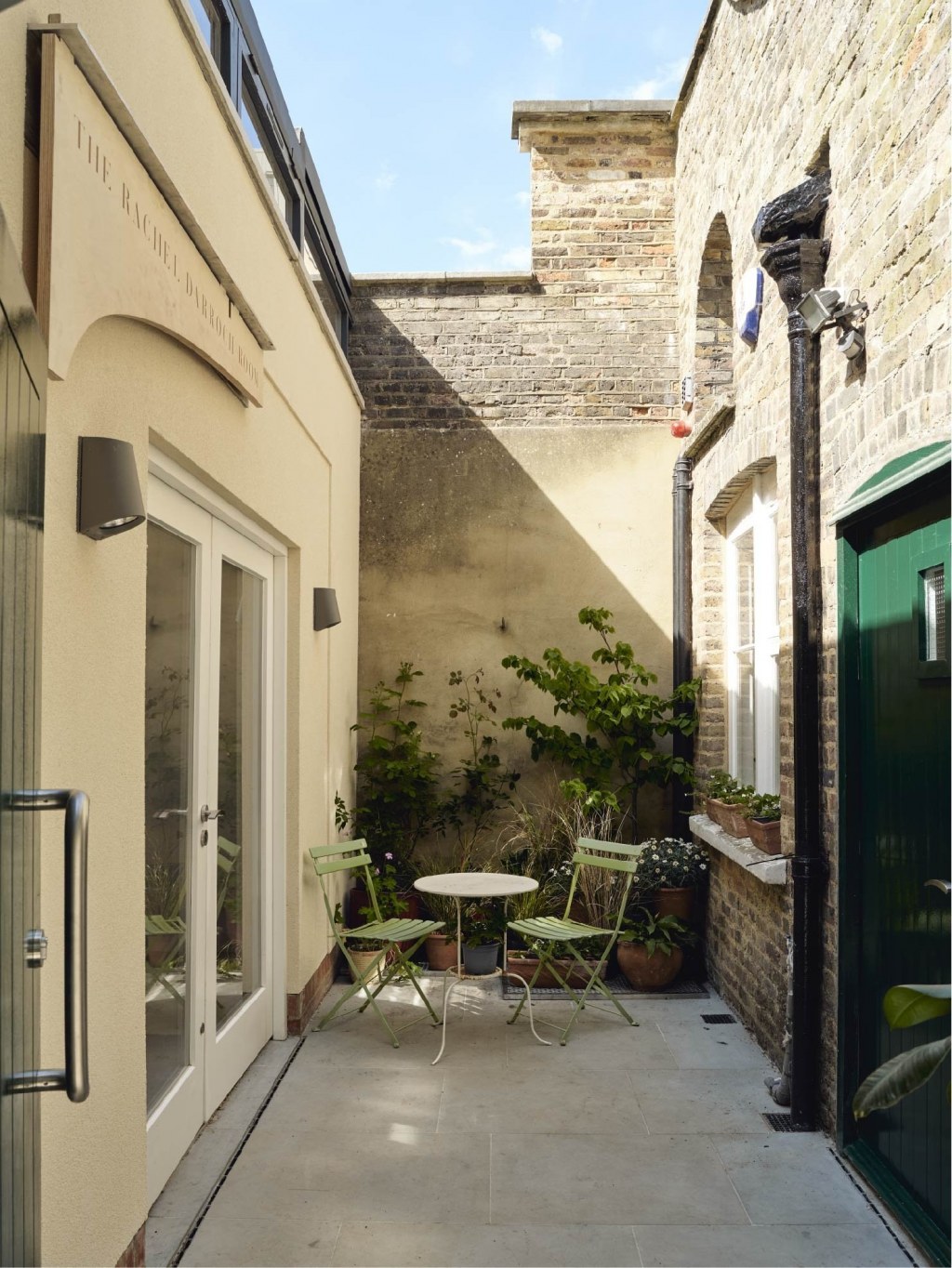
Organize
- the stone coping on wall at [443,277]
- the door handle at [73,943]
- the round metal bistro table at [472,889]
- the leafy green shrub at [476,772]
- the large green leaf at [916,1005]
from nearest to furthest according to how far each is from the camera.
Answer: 1. the door handle at [73,943]
2. the large green leaf at [916,1005]
3. the round metal bistro table at [472,889]
4. the leafy green shrub at [476,772]
5. the stone coping on wall at [443,277]

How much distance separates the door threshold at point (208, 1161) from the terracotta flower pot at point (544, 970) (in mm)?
1545

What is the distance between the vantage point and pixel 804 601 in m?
4.05

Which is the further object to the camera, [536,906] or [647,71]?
[647,71]

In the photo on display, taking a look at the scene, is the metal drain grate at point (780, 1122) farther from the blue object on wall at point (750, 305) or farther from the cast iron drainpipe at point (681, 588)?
the blue object on wall at point (750, 305)

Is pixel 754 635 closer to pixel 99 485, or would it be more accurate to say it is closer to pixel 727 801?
pixel 727 801

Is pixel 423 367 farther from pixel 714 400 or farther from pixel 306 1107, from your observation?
pixel 306 1107

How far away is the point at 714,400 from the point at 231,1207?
4.43 meters

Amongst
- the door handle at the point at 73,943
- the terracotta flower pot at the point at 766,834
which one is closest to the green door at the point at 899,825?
the terracotta flower pot at the point at 766,834

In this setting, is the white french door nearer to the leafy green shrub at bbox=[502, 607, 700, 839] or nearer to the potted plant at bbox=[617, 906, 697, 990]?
the potted plant at bbox=[617, 906, 697, 990]

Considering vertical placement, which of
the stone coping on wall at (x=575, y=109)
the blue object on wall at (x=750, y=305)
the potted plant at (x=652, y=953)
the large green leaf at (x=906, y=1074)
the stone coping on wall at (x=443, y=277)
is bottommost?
the potted plant at (x=652, y=953)

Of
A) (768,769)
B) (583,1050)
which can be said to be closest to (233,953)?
(583,1050)

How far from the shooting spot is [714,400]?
562cm

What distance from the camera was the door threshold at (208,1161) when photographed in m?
3.09

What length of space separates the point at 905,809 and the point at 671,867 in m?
3.04
